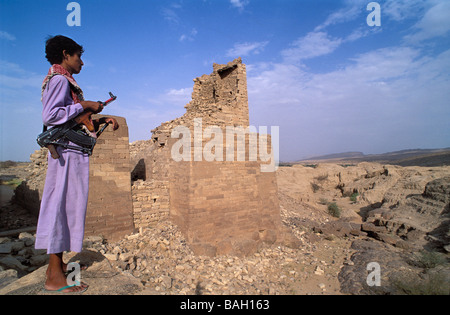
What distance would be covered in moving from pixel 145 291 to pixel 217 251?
3196mm

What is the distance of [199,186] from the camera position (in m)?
6.79

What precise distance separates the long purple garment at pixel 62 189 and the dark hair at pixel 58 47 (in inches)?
15.5

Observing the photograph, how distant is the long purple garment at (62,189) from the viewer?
2611 mm

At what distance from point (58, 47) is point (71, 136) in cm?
105

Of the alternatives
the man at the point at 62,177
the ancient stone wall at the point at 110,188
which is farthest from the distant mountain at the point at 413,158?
the man at the point at 62,177

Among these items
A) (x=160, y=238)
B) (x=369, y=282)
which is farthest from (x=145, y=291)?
(x=369, y=282)

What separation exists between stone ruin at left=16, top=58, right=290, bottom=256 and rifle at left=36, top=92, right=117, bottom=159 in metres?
3.51

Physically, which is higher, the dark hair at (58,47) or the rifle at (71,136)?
the dark hair at (58,47)

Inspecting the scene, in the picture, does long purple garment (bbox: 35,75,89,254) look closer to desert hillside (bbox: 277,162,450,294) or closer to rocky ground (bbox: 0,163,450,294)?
rocky ground (bbox: 0,163,450,294)

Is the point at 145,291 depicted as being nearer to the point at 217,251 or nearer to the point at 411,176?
the point at 217,251

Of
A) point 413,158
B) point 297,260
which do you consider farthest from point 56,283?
point 413,158

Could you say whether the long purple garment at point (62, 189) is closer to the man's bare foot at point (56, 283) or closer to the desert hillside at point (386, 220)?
the man's bare foot at point (56, 283)

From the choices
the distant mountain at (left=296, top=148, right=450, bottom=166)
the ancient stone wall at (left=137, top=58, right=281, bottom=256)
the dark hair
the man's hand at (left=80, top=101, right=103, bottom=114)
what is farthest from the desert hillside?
the distant mountain at (left=296, top=148, right=450, bottom=166)

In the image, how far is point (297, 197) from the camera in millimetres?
16031
